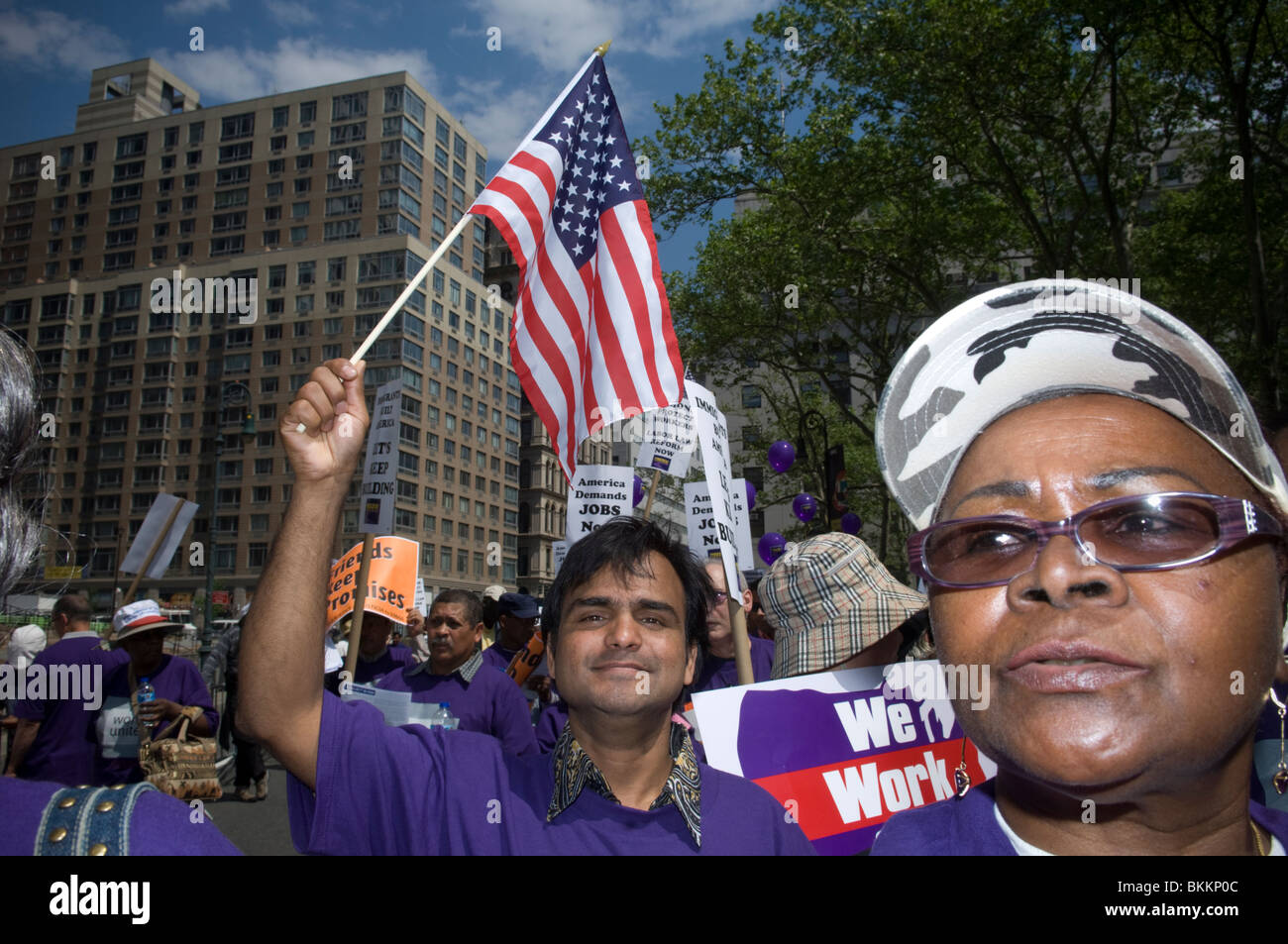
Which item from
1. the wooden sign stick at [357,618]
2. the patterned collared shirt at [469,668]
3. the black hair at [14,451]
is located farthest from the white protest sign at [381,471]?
the black hair at [14,451]

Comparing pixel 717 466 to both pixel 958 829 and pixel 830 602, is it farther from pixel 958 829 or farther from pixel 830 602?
pixel 958 829

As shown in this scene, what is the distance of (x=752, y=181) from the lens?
18.0 meters

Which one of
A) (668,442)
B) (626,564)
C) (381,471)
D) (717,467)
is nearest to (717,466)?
(717,467)

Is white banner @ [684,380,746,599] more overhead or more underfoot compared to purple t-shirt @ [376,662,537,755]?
more overhead

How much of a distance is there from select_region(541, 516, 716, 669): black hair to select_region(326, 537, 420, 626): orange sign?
185 inches

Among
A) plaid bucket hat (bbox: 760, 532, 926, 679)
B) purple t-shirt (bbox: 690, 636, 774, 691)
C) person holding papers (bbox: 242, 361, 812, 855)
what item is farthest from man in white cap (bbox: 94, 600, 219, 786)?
plaid bucket hat (bbox: 760, 532, 926, 679)

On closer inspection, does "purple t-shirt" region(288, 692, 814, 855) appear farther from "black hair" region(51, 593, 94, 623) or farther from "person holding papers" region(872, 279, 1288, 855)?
"black hair" region(51, 593, 94, 623)

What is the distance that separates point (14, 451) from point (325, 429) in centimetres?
86

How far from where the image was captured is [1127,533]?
4.05ft

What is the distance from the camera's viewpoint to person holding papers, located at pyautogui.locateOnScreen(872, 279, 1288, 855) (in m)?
1.16

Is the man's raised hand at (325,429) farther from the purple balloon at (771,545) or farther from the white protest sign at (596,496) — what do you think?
the purple balloon at (771,545)
